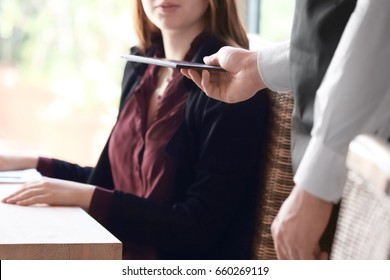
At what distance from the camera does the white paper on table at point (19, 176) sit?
2258 mm

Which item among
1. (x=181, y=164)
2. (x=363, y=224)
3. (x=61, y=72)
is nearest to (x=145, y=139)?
(x=181, y=164)

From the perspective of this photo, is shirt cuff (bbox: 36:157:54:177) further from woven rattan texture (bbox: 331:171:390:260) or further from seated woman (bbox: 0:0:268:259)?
woven rattan texture (bbox: 331:171:390:260)

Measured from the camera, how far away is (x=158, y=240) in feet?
A: 7.11

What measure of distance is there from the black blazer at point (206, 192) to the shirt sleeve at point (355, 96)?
111 cm

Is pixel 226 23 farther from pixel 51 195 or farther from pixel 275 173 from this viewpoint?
pixel 51 195

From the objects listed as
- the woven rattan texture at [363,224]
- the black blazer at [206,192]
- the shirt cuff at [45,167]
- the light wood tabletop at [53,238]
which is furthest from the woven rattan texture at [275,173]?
the woven rattan texture at [363,224]

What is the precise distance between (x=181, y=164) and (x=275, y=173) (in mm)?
225

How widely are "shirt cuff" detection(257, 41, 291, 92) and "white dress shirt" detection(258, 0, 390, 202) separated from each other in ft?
1.05

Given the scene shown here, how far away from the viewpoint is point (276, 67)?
140 centimetres

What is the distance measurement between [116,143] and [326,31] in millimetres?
1320

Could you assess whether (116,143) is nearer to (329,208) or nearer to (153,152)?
(153,152)

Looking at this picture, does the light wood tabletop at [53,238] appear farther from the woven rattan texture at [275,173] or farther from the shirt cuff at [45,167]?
the shirt cuff at [45,167]

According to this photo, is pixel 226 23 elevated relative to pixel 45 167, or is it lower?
elevated
